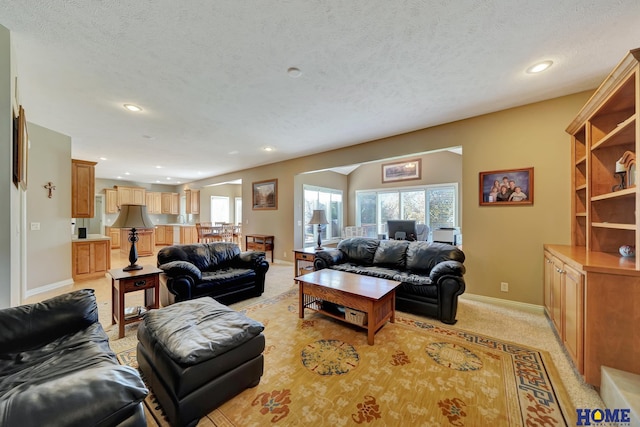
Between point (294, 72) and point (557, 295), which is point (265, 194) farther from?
point (557, 295)

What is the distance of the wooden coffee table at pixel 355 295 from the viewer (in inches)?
96.3

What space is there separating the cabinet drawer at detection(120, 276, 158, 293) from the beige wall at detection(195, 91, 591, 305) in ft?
13.6

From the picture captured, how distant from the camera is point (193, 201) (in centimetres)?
960

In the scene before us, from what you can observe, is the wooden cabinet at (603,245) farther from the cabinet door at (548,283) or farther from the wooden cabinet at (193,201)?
the wooden cabinet at (193,201)

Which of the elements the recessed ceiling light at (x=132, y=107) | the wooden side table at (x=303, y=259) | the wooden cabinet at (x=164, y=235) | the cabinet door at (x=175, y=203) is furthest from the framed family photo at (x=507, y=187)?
the cabinet door at (x=175, y=203)

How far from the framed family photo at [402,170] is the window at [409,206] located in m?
0.36

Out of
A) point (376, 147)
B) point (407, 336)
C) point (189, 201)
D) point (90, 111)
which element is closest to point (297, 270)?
point (407, 336)

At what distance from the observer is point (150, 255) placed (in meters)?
7.37

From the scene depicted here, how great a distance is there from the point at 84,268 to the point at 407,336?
5.91 m

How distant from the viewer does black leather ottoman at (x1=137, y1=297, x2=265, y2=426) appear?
4.76 feet

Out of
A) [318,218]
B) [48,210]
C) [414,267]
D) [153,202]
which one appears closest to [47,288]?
[48,210]

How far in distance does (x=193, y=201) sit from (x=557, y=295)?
10.4 meters

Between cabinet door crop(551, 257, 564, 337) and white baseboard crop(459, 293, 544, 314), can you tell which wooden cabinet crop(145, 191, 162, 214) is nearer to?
white baseboard crop(459, 293, 544, 314)

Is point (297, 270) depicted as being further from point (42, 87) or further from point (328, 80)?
point (42, 87)
